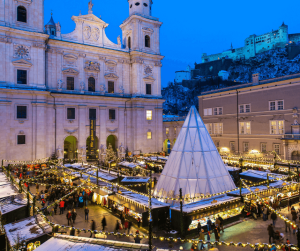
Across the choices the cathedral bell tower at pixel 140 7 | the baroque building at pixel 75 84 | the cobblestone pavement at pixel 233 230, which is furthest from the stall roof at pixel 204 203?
the cathedral bell tower at pixel 140 7

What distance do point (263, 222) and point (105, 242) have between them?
12182mm

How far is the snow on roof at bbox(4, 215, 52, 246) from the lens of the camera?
9.83 m

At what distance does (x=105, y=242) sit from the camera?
734 centimetres

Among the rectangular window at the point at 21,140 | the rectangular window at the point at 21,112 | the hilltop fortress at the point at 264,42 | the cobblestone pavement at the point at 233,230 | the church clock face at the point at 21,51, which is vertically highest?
the hilltop fortress at the point at 264,42

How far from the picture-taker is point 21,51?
32250mm

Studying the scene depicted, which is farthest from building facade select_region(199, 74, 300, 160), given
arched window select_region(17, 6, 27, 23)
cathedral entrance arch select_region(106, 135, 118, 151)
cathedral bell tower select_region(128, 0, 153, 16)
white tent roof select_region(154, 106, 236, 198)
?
arched window select_region(17, 6, 27, 23)

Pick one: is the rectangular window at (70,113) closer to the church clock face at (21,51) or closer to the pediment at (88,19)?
the church clock face at (21,51)

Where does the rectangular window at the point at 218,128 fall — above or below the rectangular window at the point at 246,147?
above

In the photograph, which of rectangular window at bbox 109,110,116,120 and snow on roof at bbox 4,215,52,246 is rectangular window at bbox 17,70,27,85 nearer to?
rectangular window at bbox 109,110,116,120

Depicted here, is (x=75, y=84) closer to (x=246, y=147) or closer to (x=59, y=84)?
(x=59, y=84)

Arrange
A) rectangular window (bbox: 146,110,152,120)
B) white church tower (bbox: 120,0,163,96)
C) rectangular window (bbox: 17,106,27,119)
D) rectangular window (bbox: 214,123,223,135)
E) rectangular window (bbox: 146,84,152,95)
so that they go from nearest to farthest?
rectangular window (bbox: 17,106,27,119)
rectangular window (bbox: 214,123,223,135)
white church tower (bbox: 120,0,163,96)
rectangular window (bbox: 146,110,152,120)
rectangular window (bbox: 146,84,152,95)

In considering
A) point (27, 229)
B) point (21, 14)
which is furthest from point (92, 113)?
point (27, 229)

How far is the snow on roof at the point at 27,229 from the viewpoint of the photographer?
32.2 ft

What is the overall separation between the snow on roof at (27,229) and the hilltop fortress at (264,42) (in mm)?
127447
